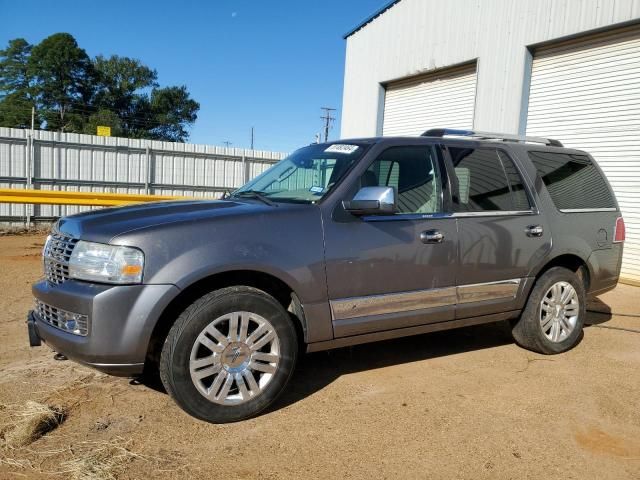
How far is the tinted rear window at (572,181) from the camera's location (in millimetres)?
5000

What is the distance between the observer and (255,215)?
3.51m

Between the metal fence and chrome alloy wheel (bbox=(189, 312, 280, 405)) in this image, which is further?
the metal fence

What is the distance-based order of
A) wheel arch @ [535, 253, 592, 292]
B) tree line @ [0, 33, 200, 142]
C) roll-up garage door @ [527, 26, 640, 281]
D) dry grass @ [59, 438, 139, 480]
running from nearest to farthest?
dry grass @ [59, 438, 139, 480] → wheel arch @ [535, 253, 592, 292] → roll-up garage door @ [527, 26, 640, 281] → tree line @ [0, 33, 200, 142]

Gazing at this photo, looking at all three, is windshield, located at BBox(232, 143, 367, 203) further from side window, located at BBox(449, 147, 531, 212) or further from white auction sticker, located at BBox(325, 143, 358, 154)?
side window, located at BBox(449, 147, 531, 212)

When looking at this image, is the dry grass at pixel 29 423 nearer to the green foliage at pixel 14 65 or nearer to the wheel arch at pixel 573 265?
the wheel arch at pixel 573 265

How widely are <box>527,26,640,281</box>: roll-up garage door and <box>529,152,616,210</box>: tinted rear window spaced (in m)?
3.92

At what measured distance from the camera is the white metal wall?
9.29 meters

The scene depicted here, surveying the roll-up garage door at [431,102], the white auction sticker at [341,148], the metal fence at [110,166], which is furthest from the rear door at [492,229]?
the metal fence at [110,166]

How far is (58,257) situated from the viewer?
11.2 feet

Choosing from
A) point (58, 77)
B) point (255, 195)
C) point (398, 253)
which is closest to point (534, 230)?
point (398, 253)

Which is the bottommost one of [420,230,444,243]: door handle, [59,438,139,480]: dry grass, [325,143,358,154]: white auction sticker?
[59,438,139,480]: dry grass

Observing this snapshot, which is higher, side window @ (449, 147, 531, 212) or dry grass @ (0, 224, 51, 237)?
side window @ (449, 147, 531, 212)

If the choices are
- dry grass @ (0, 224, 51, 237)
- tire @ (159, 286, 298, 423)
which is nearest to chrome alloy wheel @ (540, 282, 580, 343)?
tire @ (159, 286, 298, 423)

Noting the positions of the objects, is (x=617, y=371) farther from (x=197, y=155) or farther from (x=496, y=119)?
(x=197, y=155)
